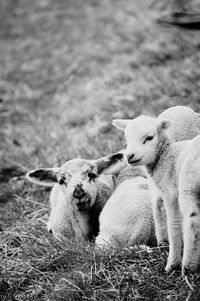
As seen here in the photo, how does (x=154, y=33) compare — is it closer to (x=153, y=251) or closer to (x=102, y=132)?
(x=102, y=132)

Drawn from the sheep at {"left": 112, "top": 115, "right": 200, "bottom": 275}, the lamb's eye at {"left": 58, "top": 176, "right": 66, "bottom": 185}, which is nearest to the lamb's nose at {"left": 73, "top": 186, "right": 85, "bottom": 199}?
the lamb's eye at {"left": 58, "top": 176, "right": 66, "bottom": 185}

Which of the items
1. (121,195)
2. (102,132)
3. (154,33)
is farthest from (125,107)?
(121,195)

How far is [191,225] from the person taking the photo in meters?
4.68

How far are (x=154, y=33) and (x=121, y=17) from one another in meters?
2.62

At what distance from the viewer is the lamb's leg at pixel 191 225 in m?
4.68

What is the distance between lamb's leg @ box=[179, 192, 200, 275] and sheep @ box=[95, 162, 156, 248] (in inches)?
47.1

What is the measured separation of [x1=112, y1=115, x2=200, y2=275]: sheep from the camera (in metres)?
4.69

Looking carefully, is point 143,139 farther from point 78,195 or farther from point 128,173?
point 128,173

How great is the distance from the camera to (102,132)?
10289 millimetres

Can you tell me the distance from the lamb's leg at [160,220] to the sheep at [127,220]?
0.98ft

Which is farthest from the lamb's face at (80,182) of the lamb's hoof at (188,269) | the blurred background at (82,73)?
the blurred background at (82,73)

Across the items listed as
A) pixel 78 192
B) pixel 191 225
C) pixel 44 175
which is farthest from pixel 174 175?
pixel 44 175

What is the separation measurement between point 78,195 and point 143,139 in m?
1.45

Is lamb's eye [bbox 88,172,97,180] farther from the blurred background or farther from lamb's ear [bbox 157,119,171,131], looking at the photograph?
the blurred background
